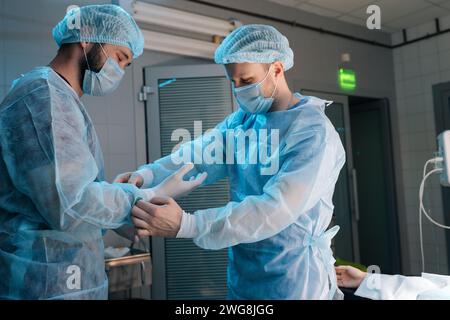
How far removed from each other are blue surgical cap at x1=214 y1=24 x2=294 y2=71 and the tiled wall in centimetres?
152

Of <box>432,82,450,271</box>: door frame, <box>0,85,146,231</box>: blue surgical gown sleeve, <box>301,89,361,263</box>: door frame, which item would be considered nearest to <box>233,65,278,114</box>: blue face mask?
<box>0,85,146,231</box>: blue surgical gown sleeve

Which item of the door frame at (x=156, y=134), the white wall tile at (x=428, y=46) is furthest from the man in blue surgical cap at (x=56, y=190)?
the white wall tile at (x=428, y=46)

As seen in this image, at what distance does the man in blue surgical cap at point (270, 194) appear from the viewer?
80 cm

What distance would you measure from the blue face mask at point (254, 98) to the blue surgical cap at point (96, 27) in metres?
0.34

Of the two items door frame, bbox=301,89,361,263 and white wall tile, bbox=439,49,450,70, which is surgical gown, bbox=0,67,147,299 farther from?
white wall tile, bbox=439,49,450,70

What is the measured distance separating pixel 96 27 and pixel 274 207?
0.62m

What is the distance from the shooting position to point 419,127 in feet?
8.70

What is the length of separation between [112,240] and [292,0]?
5.61 feet

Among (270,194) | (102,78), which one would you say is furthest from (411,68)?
(102,78)

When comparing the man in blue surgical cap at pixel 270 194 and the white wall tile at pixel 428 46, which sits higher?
the white wall tile at pixel 428 46

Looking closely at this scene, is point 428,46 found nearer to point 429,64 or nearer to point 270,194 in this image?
point 429,64

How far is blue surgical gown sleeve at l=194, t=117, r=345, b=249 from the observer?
2.62ft

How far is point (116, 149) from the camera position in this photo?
1782 mm

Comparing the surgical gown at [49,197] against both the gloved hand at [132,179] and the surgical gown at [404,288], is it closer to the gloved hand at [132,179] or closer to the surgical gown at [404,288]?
the gloved hand at [132,179]
